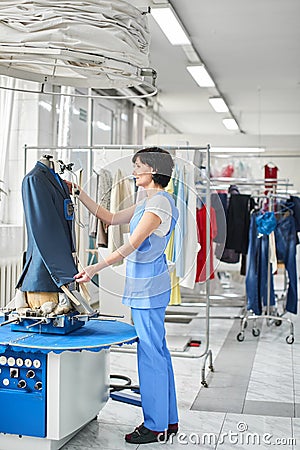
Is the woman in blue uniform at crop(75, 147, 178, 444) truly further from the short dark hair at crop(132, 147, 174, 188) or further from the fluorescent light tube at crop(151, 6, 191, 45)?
the fluorescent light tube at crop(151, 6, 191, 45)

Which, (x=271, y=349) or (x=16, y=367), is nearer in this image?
(x=16, y=367)

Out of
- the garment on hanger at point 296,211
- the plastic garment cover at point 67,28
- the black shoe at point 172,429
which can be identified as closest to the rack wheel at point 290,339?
the garment on hanger at point 296,211

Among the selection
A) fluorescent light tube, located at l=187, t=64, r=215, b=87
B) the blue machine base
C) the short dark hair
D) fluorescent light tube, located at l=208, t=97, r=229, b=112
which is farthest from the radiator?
fluorescent light tube, located at l=208, t=97, r=229, b=112

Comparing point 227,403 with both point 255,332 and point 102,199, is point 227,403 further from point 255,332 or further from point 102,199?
point 255,332

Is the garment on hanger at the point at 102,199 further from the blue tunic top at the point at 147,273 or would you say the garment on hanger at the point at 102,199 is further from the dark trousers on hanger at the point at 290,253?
the dark trousers on hanger at the point at 290,253

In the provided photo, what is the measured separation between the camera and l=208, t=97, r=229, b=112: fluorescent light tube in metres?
9.48

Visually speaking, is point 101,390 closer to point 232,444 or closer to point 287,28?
point 232,444

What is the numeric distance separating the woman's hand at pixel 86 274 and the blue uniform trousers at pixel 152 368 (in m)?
0.32

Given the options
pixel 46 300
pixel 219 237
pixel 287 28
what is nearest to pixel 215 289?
pixel 287 28

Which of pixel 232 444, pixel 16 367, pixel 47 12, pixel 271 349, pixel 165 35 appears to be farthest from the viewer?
pixel 165 35

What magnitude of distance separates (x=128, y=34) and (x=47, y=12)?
0.30 meters

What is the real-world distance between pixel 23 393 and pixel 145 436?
0.69m

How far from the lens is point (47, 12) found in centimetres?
217

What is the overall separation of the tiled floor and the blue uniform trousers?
0.61ft
